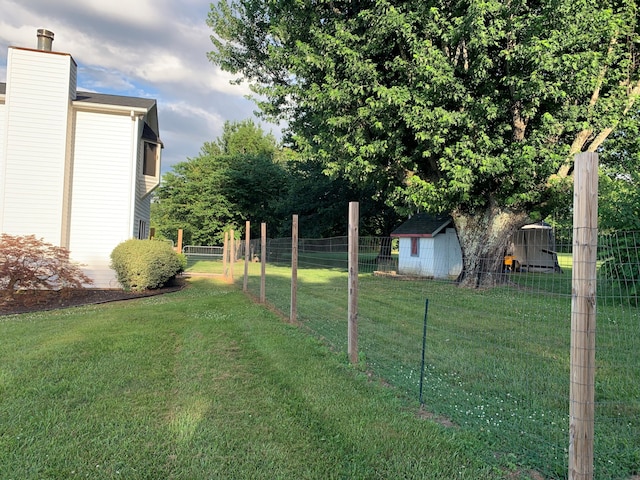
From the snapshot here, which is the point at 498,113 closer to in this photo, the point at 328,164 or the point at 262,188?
the point at 328,164

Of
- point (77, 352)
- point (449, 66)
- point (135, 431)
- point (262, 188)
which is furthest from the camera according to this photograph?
point (262, 188)

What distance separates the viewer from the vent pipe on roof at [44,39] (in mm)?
12398

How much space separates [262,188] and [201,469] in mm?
33137

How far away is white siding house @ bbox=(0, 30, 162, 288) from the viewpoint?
11883mm

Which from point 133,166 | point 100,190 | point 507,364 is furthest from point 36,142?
point 507,364

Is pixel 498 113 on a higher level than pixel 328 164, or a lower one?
higher

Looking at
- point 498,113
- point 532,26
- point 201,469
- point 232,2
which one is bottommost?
point 201,469

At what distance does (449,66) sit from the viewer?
34.0 ft

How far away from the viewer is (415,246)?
20766 mm

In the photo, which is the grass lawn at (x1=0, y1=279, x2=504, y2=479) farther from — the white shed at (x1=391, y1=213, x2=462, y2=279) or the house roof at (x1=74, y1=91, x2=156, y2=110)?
the white shed at (x1=391, y1=213, x2=462, y2=279)

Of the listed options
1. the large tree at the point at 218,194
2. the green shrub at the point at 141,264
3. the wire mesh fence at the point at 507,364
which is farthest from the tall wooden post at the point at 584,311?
the large tree at the point at 218,194

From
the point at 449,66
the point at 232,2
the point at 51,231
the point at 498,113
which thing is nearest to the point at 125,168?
the point at 51,231

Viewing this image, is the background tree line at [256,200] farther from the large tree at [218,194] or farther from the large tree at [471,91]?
the large tree at [471,91]

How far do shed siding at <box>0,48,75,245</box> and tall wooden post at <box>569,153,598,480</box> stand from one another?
44.5 feet
